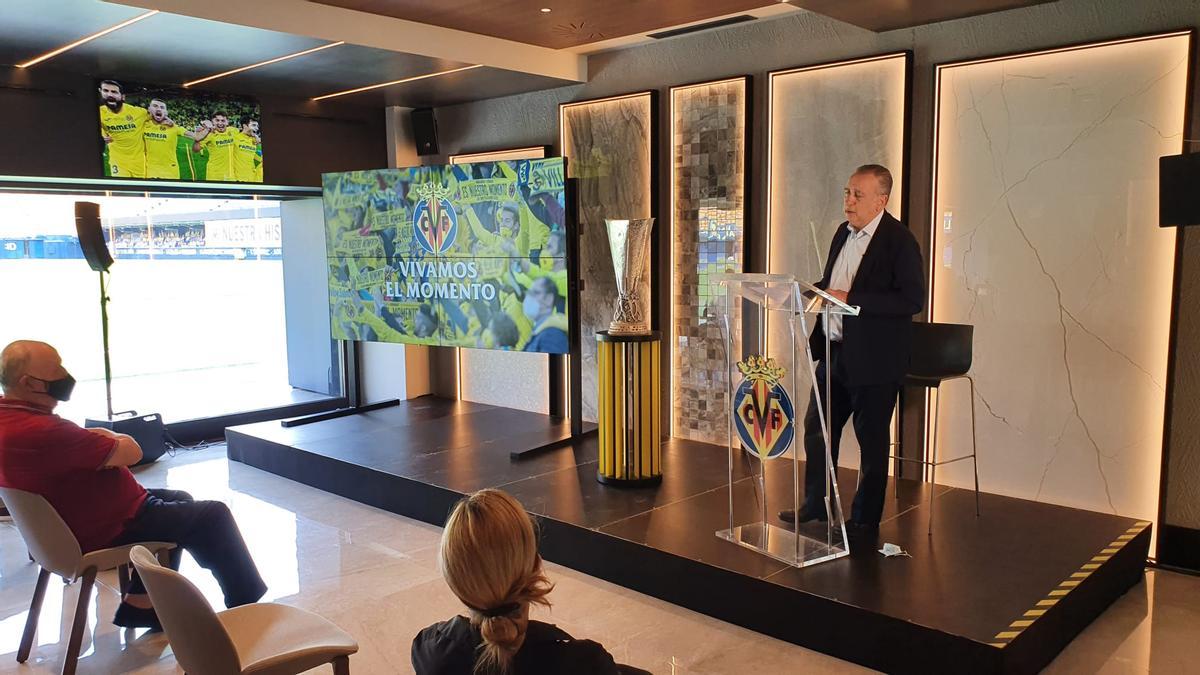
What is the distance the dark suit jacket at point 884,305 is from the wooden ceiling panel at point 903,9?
1303 mm

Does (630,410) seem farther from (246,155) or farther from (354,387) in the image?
(246,155)

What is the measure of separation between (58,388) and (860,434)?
126 inches

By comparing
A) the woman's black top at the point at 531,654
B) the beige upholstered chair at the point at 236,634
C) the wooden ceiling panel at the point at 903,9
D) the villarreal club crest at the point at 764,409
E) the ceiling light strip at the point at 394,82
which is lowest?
the beige upholstered chair at the point at 236,634

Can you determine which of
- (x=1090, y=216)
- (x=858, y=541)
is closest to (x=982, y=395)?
(x=1090, y=216)

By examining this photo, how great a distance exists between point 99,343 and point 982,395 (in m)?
5.98

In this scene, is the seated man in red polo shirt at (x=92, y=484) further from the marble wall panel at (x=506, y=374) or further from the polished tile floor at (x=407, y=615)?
the marble wall panel at (x=506, y=374)

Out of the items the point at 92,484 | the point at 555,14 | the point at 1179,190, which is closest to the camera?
the point at 92,484

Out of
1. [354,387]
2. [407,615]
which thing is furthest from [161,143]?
[407,615]

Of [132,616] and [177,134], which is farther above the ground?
[177,134]

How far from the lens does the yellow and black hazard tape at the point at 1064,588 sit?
117 inches

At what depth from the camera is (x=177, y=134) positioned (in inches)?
246

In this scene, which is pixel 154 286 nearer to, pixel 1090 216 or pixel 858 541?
pixel 858 541

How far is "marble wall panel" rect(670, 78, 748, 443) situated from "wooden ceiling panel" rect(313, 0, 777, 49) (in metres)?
0.59

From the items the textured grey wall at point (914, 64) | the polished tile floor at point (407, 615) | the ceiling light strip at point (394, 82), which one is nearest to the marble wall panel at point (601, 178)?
the textured grey wall at point (914, 64)
